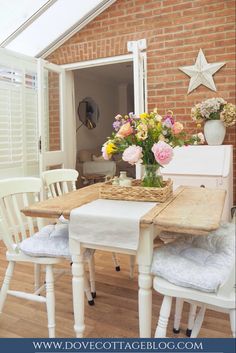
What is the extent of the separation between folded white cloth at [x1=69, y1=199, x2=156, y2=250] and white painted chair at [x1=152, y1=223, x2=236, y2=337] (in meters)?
0.18

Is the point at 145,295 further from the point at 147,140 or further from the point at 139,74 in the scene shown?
the point at 139,74

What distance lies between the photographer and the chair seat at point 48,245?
5.71 feet

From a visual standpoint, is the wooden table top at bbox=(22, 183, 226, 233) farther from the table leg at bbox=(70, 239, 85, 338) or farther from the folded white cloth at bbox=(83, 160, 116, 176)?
the folded white cloth at bbox=(83, 160, 116, 176)

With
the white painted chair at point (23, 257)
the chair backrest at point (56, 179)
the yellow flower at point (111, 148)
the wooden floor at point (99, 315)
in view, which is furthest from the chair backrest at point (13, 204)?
the yellow flower at point (111, 148)

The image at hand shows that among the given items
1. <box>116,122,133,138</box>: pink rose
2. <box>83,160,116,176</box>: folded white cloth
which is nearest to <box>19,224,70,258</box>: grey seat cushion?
<box>116,122,133,138</box>: pink rose

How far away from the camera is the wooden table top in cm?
136

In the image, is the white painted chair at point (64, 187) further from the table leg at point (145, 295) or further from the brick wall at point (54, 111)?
the brick wall at point (54, 111)

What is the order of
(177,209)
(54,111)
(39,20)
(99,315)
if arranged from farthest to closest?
(54,111) → (39,20) → (99,315) → (177,209)

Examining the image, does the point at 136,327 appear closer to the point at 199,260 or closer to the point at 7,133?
the point at 199,260

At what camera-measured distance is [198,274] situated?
1.34m

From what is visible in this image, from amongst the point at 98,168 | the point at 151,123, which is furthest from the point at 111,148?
the point at 98,168

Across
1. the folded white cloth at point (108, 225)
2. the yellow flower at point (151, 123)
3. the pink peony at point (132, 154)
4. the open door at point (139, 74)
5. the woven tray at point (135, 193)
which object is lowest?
the folded white cloth at point (108, 225)

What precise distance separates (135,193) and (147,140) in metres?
0.31

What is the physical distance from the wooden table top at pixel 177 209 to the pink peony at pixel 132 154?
28 centimetres
